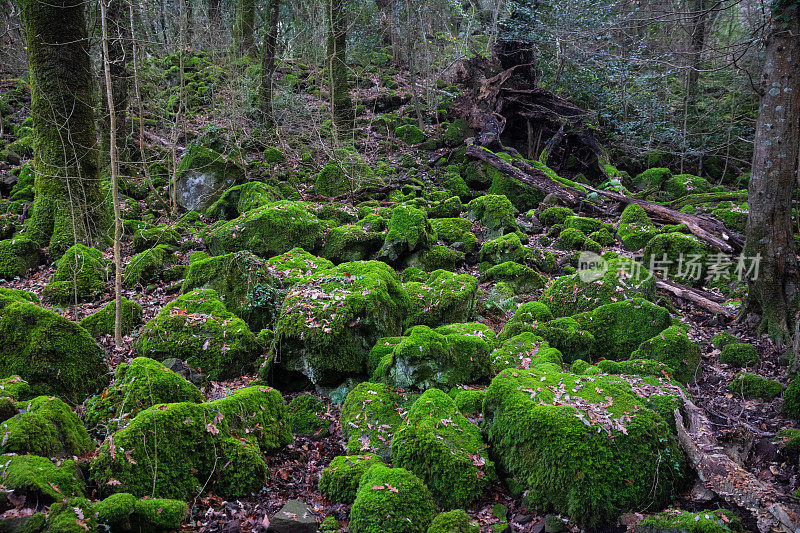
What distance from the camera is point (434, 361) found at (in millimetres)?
5918

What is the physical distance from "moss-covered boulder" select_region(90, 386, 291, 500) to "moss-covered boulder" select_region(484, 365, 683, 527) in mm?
2539

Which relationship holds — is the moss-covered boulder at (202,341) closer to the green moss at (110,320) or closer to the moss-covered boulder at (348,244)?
the green moss at (110,320)

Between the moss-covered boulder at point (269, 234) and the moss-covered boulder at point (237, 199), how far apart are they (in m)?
1.95

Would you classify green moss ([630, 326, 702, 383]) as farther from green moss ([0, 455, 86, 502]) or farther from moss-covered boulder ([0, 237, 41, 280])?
moss-covered boulder ([0, 237, 41, 280])

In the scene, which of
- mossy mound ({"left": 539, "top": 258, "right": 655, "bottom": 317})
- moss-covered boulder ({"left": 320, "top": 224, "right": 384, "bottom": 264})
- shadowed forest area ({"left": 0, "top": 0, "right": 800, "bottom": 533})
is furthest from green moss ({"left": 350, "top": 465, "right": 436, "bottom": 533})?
moss-covered boulder ({"left": 320, "top": 224, "right": 384, "bottom": 264})

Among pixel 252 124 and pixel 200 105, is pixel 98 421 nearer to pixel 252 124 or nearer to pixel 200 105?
pixel 252 124

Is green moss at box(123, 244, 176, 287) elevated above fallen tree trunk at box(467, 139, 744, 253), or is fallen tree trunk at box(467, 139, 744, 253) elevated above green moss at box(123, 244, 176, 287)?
fallen tree trunk at box(467, 139, 744, 253)

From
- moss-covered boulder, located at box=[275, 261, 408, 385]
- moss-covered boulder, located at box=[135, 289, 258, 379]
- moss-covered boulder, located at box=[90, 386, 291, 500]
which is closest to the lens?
moss-covered boulder, located at box=[90, 386, 291, 500]

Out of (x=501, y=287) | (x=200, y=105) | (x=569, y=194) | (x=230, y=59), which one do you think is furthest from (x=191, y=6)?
(x=501, y=287)

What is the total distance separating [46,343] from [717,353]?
8.93 m

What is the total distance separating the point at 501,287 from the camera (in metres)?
9.05

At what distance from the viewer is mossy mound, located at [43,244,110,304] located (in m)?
8.08

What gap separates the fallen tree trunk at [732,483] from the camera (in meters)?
3.62

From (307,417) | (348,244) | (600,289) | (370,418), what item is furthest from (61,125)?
(600,289)
